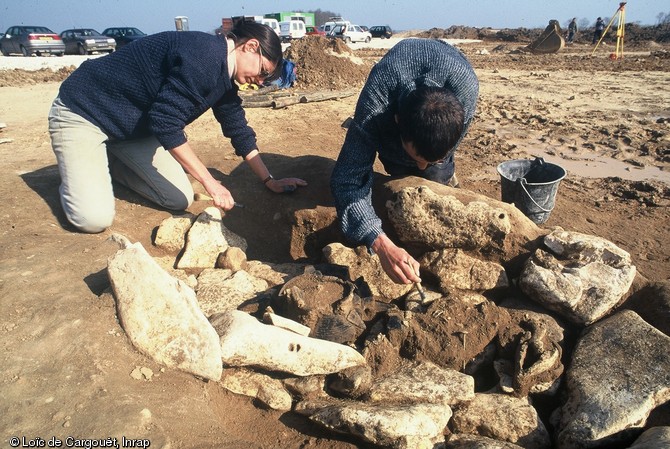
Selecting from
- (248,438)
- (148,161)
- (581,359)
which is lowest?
(248,438)

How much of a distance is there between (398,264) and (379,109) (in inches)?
35.7

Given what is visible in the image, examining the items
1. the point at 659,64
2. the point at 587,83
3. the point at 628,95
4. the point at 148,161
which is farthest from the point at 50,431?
the point at 659,64

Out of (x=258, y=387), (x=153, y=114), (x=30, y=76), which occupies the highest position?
(x=153, y=114)

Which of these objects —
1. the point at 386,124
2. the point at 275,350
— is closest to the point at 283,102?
the point at 386,124

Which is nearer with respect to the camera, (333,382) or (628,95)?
(333,382)

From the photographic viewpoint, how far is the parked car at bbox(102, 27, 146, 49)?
17594 millimetres

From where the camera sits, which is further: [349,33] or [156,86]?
[349,33]

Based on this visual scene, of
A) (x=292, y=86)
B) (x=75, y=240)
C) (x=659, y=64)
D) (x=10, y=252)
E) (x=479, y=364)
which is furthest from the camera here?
(x=659, y=64)

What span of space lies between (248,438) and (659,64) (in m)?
16.4

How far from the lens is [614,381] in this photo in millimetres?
2154

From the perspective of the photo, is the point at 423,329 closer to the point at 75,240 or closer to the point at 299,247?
the point at 299,247

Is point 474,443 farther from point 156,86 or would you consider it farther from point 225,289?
point 156,86

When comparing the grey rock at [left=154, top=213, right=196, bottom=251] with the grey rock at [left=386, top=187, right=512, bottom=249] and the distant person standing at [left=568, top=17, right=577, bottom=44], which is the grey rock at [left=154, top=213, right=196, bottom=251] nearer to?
the grey rock at [left=386, top=187, right=512, bottom=249]

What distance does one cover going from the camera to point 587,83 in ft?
35.3
